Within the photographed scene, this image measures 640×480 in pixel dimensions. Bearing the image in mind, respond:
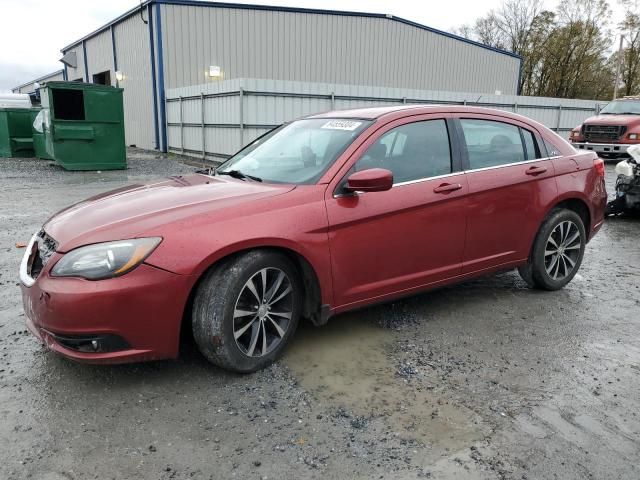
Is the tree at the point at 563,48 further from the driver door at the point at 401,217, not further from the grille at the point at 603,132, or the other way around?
the driver door at the point at 401,217

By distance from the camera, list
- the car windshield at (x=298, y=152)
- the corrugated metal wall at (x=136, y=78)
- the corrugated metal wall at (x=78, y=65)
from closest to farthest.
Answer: the car windshield at (x=298, y=152) < the corrugated metal wall at (x=136, y=78) < the corrugated metal wall at (x=78, y=65)

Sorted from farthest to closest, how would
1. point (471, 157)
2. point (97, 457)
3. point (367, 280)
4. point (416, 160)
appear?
point (471, 157)
point (416, 160)
point (367, 280)
point (97, 457)

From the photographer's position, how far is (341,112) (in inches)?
162

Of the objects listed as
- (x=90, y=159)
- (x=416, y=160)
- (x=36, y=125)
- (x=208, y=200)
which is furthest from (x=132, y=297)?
(x=36, y=125)

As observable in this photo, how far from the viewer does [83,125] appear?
13.5 meters

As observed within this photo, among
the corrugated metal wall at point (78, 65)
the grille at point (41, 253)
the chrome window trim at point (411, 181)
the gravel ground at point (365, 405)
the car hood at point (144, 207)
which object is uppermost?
the corrugated metal wall at point (78, 65)

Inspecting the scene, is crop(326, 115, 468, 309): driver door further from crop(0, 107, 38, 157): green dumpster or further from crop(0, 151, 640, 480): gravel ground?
crop(0, 107, 38, 157): green dumpster

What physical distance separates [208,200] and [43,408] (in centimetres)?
141

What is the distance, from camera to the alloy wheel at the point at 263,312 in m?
3.05

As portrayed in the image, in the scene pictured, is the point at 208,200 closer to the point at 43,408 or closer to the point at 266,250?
the point at 266,250

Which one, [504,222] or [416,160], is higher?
[416,160]

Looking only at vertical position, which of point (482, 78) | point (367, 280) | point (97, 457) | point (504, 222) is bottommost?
point (97, 457)

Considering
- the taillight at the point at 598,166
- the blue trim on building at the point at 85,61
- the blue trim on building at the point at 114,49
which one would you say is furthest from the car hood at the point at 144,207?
the blue trim on building at the point at 85,61

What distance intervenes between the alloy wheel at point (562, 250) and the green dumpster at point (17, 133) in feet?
55.2
